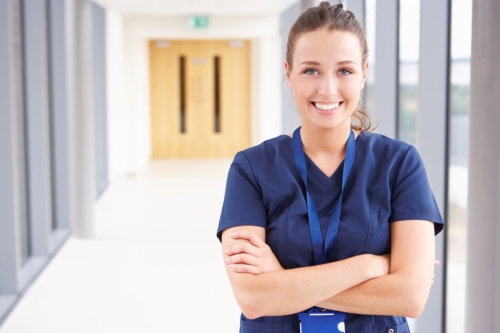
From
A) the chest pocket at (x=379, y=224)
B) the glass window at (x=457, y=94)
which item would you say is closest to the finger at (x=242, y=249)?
the chest pocket at (x=379, y=224)

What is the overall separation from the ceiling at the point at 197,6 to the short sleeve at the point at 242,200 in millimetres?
7931

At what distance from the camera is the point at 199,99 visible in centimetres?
1675

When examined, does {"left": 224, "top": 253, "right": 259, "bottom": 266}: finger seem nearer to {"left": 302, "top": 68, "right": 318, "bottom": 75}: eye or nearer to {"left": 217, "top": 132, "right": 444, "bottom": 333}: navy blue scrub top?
{"left": 217, "top": 132, "right": 444, "bottom": 333}: navy blue scrub top

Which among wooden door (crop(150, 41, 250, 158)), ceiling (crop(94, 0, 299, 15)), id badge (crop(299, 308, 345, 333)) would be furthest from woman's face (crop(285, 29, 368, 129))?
wooden door (crop(150, 41, 250, 158))

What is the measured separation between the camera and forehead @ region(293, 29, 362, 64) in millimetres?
1831

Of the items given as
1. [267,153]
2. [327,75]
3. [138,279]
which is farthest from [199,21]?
[327,75]

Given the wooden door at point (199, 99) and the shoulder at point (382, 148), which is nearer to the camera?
the shoulder at point (382, 148)

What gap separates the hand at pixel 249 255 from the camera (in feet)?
5.99

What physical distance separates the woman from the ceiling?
7925 millimetres

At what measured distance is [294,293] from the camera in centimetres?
179

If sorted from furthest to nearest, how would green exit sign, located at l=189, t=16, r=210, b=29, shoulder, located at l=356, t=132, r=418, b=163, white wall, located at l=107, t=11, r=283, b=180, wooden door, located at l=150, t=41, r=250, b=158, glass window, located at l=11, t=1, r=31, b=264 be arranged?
wooden door, located at l=150, t=41, r=250, b=158 < green exit sign, located at l=189, t=16, r=210, b=29 < white wall, located at l=107, t=11, r=283, b=180 < glass window, located at l=11, t=1, r=31, b=264 < shoulder, located at l=356, t=132, r=418, b=163

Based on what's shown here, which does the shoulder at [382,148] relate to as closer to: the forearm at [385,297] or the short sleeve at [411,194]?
the short sleeve at [411,194]

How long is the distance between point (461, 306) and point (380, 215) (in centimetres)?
345

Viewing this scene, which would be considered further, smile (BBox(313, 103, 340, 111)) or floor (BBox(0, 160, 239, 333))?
floor (BBox(0, 160, 239, 333))
